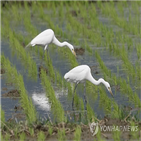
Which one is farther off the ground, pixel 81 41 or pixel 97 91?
pixel 81 41

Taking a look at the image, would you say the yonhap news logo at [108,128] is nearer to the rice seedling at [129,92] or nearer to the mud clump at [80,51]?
the rice seedling at [129,92]

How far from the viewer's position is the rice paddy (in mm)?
6020

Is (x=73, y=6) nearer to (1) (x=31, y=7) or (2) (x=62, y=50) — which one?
(1) (x=31, y=7)

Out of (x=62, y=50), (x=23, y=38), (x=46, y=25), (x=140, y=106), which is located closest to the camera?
(x=140, y=106)

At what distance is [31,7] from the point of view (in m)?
16.8

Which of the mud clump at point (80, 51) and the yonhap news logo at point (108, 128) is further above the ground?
the mud clump at point (80, 51)

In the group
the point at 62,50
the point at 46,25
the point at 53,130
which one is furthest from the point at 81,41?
the point at 53,130

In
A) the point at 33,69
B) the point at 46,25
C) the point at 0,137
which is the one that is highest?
the point at 46,25

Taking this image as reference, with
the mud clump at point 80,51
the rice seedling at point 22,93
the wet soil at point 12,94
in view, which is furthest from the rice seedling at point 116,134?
the mud clump at point 80,51

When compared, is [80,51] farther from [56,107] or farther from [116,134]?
[116,134]

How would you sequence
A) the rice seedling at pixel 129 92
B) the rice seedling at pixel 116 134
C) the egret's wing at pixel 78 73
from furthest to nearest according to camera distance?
the egret's wing at pixel 78 73 < the rice seedling at pixel 129 92 < the rice seedling at pixel 116 134

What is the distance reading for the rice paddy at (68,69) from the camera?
6020 mm

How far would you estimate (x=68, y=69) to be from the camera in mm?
9656

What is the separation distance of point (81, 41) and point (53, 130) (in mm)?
6195
